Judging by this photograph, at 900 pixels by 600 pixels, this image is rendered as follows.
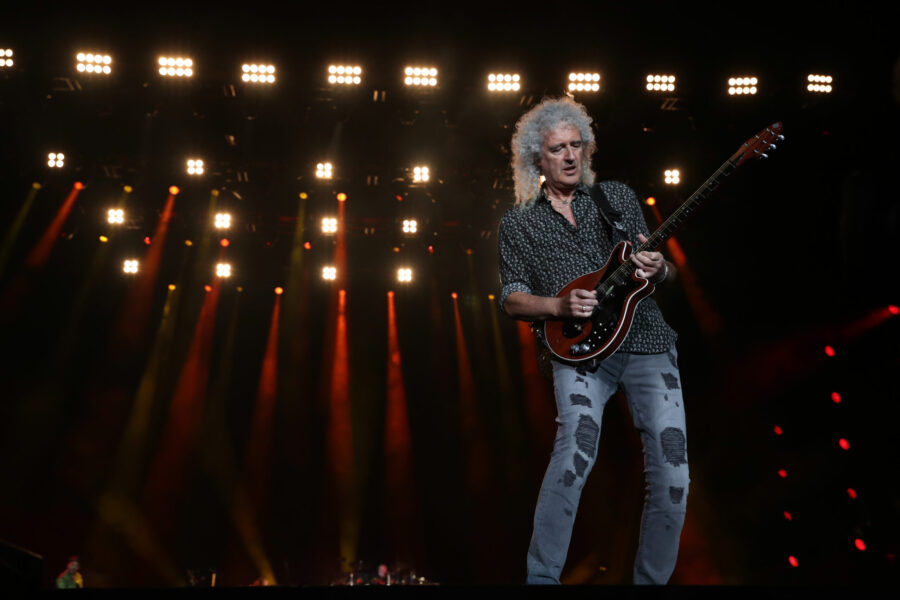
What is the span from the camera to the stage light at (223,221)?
9.55 m

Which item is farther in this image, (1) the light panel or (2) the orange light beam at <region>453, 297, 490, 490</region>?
(2) the orange light beam at <region>453, 297, 490, 490</region>

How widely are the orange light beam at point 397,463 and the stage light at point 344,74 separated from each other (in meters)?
4.11

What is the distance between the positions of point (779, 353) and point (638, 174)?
3.44 meters

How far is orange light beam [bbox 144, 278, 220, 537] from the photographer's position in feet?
35.9

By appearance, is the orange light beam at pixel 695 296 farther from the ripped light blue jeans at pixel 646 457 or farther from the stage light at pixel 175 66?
the ripped light blue jeans at pixel 646 457

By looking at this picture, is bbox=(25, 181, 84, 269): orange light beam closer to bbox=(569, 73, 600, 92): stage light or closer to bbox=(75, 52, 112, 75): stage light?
bbox=(75, 52, 112, 75): stage light

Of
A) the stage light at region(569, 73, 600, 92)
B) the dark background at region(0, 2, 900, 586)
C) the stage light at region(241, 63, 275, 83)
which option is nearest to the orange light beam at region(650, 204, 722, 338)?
the dark background at region(0, 2, 900, 586)

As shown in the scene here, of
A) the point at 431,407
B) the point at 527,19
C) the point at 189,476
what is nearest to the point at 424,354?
the point at 431,407

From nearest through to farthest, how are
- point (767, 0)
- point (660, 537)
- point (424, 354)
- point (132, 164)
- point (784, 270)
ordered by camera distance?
point (660, 537) < point (767, 0) < point (132, 164) < point (784, 270) < point (424, 354)

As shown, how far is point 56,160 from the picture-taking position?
870 centimetres

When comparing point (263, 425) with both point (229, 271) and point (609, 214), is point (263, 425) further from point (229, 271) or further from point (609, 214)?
point (609, 214)

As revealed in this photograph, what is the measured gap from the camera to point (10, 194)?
9219 millimetres

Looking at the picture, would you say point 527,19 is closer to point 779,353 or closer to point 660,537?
point 779,353

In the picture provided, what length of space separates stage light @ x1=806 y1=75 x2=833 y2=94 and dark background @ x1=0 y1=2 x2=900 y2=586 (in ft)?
0.32
